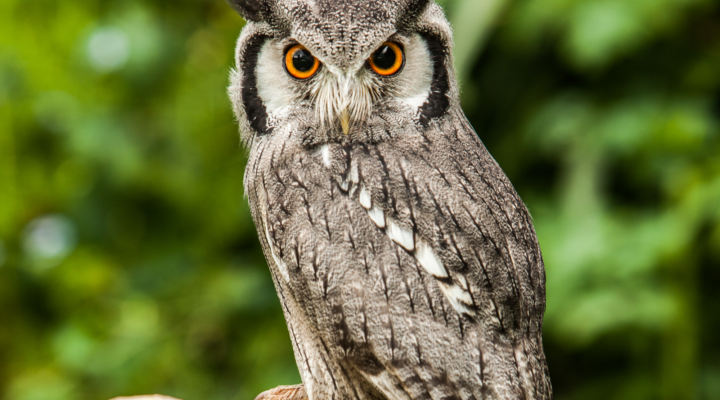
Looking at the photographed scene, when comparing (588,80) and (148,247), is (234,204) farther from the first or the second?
(588,80)

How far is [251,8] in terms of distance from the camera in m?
1.19

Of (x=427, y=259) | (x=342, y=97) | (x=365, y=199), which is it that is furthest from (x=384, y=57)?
(x=427, y=259)

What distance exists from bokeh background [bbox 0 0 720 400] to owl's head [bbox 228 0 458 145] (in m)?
0.73

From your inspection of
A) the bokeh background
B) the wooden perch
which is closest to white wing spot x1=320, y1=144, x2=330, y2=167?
the wooden perch

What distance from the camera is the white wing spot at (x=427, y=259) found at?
3.76 feet

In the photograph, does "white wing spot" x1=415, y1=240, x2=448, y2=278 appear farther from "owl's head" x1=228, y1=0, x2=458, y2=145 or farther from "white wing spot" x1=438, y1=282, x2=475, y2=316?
"owl's head" x1=228, y1=0, x2=458, y2=145

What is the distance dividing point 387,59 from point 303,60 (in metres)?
0.15

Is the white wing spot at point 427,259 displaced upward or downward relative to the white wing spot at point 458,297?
upward

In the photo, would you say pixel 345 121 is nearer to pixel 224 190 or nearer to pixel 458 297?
pixel 458 297

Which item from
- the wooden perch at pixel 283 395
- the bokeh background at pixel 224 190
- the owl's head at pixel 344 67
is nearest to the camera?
the owl's head at pixel 344 67

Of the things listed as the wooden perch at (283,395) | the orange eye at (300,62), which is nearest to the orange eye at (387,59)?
the orange eye at (300,62)

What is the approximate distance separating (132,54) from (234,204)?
Answer: 61 centimetres

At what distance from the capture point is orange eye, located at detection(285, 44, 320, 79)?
1.16m

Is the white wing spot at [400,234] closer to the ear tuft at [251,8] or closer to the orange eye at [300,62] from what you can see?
the orange eye at [300,62]
